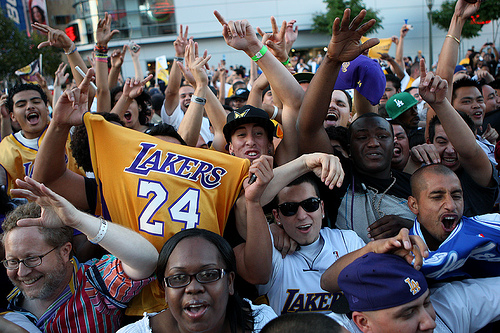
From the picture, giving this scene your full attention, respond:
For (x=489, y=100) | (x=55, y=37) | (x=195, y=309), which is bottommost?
(x=195, y=309)

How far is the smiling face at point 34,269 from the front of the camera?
7.42 feet

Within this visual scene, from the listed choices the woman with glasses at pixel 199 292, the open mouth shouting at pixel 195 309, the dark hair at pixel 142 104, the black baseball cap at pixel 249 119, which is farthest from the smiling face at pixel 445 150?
the dark hair at pixel 142 104

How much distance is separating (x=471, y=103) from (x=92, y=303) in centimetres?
423

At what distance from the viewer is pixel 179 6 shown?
32125 mm

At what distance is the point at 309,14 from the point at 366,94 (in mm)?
30272

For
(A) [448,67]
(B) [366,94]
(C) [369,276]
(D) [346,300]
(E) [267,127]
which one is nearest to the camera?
Result: (C) [369,276]

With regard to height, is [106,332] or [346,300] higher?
[346,300]

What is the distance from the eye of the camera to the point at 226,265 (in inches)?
82.8

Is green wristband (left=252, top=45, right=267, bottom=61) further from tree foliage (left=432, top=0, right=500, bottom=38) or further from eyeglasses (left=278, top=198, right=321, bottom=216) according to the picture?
tree foliage (left=432, top=0, right=500, bottom=38)

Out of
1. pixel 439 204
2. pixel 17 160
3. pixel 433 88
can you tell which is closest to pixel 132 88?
pixel 17 160

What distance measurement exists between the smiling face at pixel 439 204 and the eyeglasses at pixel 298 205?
65 centimetres

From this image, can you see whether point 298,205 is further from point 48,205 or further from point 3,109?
point 3,109

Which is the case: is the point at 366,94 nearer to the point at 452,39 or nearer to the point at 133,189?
the point at 452,39

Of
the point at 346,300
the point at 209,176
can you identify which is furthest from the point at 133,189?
the point at 346,300
